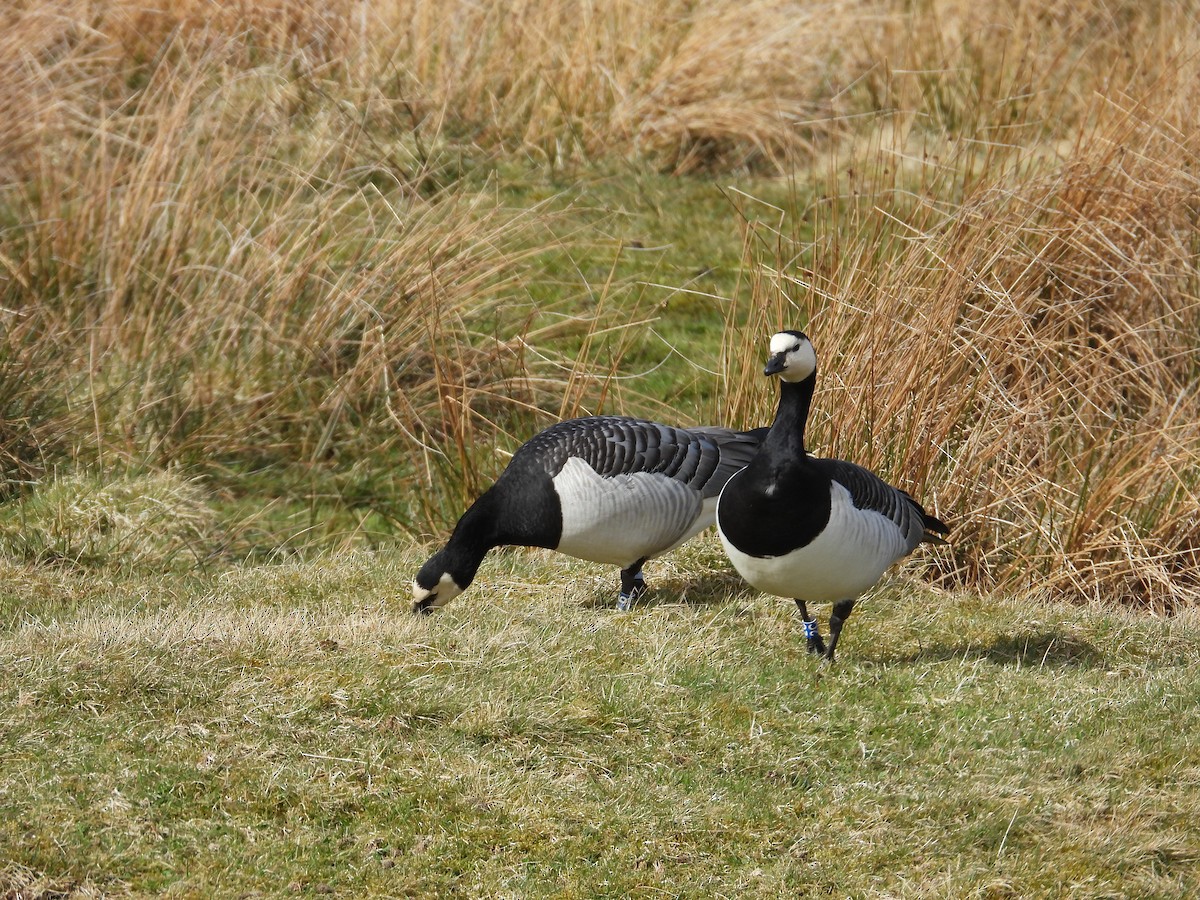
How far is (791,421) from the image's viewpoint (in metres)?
5.73

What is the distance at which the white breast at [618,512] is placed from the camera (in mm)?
6582

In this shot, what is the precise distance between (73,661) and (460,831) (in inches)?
67.5

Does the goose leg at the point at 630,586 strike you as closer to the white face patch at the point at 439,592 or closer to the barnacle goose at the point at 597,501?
the barnacle goose at the point at 597,501

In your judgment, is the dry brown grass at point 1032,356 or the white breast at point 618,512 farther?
the dry brown grass at point 1032,356

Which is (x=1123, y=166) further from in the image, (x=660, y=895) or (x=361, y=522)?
(x=660, y=895)

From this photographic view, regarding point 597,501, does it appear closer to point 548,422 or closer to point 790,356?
point 790,356

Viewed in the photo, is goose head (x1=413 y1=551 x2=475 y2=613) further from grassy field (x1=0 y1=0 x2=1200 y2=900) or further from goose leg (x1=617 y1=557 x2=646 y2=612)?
goose leg (x1=617 y1=557 x2=646 y2=612)

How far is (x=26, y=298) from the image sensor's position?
9.35 meters

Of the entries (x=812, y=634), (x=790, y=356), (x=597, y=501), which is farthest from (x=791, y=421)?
(x=597, y=501)

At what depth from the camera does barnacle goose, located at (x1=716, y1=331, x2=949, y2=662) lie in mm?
5613

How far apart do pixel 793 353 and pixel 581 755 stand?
1698 millimetres

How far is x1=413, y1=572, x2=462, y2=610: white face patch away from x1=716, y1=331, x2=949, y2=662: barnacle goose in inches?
56.4

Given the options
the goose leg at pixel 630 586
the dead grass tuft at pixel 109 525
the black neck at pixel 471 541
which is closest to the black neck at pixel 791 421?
the goose leg at pixel 630 586

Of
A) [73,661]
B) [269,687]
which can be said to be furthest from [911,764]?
[73,661]
